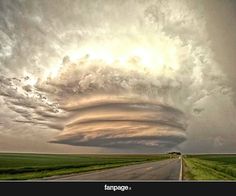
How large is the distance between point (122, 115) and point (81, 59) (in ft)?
5.33

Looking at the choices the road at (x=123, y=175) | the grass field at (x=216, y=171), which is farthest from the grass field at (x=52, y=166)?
→ the grass field at (x=216, y=171)

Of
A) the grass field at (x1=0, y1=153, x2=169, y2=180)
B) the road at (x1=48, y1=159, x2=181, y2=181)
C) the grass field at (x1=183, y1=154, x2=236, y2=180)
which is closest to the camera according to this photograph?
the grass field at (x1=183, y1=154, x2=236, y2=180)

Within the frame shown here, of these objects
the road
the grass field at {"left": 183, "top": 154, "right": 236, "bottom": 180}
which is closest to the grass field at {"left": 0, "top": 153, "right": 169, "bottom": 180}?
the road
